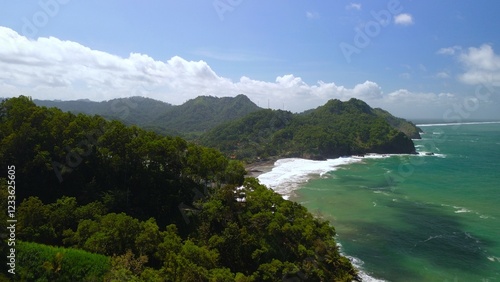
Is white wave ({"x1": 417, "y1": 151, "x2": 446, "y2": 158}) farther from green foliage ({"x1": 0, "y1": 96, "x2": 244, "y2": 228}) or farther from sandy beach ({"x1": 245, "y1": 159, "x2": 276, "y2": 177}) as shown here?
green foliage ({"x1": 0, "y1": 96, "x2": 244, "y2": 228})

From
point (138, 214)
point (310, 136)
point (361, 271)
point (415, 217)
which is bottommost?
point (361, 271)

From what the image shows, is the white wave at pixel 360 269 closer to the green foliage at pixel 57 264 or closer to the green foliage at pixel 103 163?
the green foliage at pixel 103 163

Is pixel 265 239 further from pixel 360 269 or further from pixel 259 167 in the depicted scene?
pixel 259 167

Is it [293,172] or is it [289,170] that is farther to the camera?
[289,170]

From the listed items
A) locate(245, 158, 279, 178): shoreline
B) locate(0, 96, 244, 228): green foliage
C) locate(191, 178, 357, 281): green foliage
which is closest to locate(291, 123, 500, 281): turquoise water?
locate(191, 178, 357, 281): green foliage

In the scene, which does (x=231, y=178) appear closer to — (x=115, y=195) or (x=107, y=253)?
(x=115, y=195)

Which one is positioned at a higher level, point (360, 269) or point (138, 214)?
point (138, 214)

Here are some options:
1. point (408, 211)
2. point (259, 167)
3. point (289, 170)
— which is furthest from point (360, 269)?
point (259, 167)

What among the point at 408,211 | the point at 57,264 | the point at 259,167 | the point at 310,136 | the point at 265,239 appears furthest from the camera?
the point at 310,136

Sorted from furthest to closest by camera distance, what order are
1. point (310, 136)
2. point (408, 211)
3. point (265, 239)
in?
point (310, 136)
point (408, 211)
point (265, 239)
